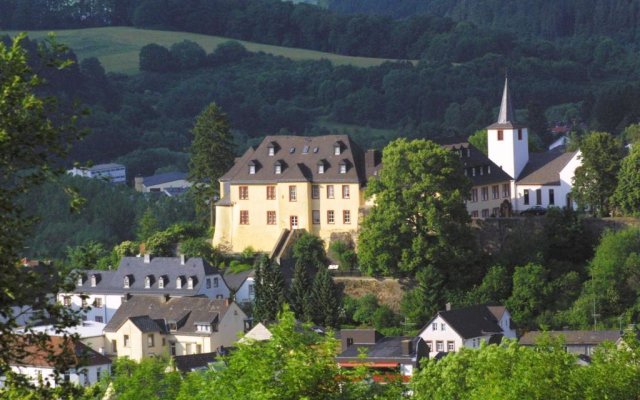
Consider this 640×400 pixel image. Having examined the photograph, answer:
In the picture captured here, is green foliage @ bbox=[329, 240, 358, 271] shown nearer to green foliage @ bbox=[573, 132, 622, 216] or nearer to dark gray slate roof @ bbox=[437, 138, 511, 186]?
dark gray slate roof @ bbox=[437, 138, 511, 186]

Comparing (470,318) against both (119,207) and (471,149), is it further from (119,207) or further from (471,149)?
(119,207)

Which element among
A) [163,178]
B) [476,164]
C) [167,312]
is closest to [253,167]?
[167,312]

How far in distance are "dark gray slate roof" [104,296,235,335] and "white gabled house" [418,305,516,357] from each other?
810 cm

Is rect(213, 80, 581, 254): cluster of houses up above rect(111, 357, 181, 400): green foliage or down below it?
above

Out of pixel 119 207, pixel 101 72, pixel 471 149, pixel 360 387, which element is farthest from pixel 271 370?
pixel 101 72

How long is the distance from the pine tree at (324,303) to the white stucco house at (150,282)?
18.6 ft

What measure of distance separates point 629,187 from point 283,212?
1192cm

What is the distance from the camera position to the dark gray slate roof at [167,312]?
61.7 m

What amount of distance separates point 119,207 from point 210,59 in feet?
242

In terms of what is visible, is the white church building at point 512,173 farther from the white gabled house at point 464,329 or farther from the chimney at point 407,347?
the chimney at point 407,347

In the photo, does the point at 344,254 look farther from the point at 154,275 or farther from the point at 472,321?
the point at 154,275

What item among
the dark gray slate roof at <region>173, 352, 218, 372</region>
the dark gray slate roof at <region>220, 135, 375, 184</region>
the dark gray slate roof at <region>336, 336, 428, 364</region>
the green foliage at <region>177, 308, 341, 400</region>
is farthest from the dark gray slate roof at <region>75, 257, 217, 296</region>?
the green foliage at <region>177, 308, 341, 400</region>

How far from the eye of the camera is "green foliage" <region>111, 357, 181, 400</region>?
43.5 m

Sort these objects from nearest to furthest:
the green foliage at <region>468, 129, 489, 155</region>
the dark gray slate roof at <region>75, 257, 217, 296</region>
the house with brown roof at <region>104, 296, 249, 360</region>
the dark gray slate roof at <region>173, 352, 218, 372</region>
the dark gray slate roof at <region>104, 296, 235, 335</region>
→ the dark gray slate roof at <region>173, 352, 218, 372</region> → the house with brown roof at <region>104, 296, 249, 360</region> → the dark gray slate roof at <region>104, 296, 235, 335</region> → the dark gray slate roof at <region>75, 257, 217, 296</region> → the green foliage at <region>468, 129, 489, 155</region>
